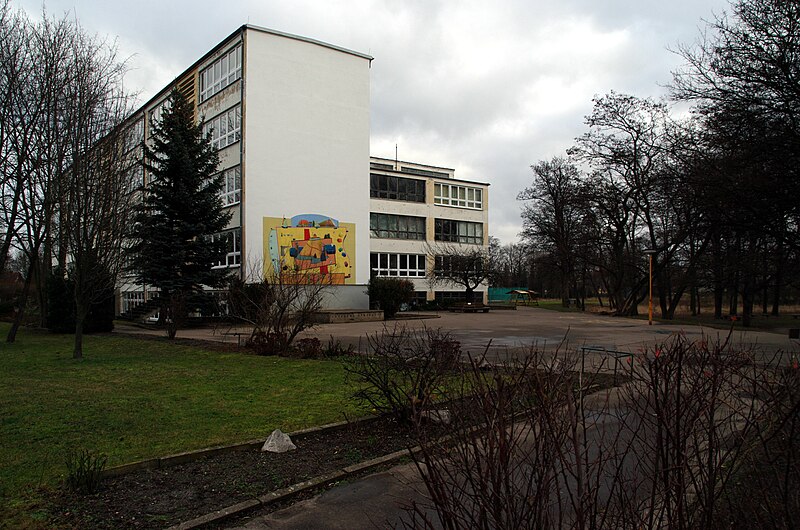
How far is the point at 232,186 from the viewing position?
3288 centimetres

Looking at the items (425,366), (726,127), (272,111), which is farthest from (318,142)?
(425,366)

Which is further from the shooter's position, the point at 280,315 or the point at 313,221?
the point at 313,221

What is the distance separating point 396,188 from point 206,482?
45391 mm

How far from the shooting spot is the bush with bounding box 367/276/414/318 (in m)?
34.7

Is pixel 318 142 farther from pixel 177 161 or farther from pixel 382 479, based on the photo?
pixel 382 479

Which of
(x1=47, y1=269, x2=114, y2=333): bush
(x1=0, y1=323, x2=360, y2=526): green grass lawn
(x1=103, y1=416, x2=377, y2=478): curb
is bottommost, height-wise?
(x1=0, y1=323, x2=360, y2=526): green grass lawn

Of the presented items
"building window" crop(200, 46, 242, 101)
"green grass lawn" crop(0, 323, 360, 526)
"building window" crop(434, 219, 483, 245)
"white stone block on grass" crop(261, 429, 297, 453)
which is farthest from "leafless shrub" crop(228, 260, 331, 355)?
"building window" crop(434, 219, 483, 245)

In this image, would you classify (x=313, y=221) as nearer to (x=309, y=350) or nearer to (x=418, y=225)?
(x=418, y=225)

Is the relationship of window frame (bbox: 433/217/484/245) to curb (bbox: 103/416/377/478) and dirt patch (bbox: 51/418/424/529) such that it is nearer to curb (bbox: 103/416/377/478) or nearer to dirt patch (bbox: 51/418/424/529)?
dirt patch (bbox: 51/418/424/529)

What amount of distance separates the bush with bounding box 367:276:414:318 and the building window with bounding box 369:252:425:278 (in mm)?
11517

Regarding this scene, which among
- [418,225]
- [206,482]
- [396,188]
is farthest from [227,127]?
[206,482]

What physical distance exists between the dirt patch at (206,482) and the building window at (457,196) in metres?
46.3

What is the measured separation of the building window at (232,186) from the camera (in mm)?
32031

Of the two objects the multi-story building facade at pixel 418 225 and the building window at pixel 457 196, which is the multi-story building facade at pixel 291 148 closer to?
the multi-story building facade at pixel 418 225
